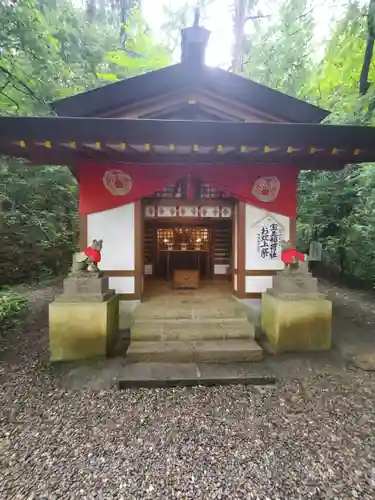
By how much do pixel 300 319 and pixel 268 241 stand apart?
1.63 m

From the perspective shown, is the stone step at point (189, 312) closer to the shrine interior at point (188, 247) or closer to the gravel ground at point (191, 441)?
the gravel ground at point (191, 441)

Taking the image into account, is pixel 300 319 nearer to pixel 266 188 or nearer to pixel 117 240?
pixel 266 188

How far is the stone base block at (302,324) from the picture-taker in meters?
4.23

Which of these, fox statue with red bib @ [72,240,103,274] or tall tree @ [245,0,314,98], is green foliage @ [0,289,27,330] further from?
tall tree @ [245,0,314,98]

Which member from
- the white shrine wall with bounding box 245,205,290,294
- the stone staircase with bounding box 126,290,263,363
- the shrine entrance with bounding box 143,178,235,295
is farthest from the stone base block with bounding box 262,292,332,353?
the shrine entrance with bounding box 143,178,235,295

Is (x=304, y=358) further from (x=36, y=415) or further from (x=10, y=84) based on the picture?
(x=10, y=84)

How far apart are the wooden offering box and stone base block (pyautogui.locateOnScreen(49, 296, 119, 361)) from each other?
260 centimetres

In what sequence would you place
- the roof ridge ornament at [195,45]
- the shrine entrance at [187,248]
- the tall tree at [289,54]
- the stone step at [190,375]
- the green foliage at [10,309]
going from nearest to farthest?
the stone step at [190,375]
the roof ridge ornament at [195,45]
the green foliage at [10,309]
the shrine entrance at [187,248]
the tall tree at [289,54]

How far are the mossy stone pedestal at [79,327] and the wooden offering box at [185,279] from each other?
255 cm

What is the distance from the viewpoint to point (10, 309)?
598 centimetres

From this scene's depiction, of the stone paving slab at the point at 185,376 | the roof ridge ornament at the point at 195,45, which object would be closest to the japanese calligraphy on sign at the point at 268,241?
the stone paving slab at the point at 185,376

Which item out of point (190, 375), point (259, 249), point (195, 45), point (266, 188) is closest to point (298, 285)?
point (259, 249)

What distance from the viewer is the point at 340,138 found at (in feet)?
12.9

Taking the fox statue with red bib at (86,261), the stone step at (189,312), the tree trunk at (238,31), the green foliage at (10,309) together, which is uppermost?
the tree trunk at (238,31)
